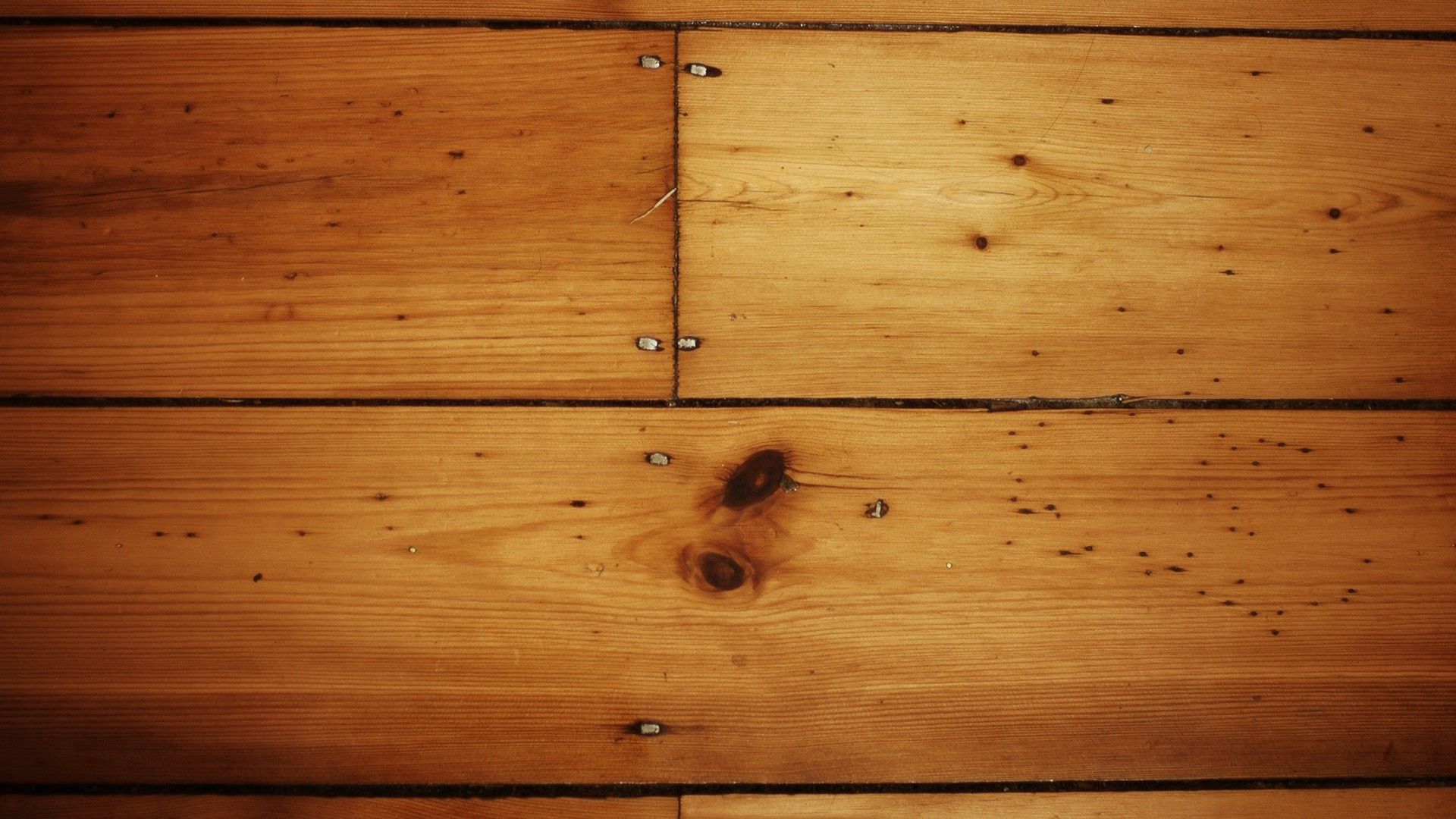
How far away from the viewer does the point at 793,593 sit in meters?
0.65

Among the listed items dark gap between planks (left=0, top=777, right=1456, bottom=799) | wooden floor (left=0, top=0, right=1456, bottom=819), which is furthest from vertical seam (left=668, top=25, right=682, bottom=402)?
dark gap between planks (left=0, top=777, right=1456, bottom=799)

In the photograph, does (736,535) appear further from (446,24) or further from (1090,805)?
(446,24)

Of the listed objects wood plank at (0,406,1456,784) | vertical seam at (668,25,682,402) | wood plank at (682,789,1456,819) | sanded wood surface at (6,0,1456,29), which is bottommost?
wood plank at (682,789,1456,819)

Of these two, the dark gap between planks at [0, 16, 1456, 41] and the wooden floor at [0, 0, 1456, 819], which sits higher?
the dark gap between planks at [0, 16, 1456, 41]

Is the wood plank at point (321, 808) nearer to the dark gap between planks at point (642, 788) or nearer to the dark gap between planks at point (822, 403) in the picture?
the dark gap between planks at point (642, 788)

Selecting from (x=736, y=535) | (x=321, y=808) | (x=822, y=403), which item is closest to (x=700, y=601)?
(x=736, y=535)

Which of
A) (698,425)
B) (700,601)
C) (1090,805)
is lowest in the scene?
(1090,805)

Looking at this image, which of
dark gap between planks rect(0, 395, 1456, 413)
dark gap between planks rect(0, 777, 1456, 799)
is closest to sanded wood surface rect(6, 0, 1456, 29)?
dark gap between planks rect(0, 395, 1456, 413)

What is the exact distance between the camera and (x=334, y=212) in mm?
661

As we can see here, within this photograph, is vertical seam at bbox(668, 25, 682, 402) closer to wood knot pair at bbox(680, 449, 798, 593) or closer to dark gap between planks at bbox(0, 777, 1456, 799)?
wood knot pair at bbox(680, 449, 798, 593)

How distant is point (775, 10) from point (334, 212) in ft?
1.32

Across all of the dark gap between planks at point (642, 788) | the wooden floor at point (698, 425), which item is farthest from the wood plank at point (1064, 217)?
the dark gap between planks at point (642, 788)

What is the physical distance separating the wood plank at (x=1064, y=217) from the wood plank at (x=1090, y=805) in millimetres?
320

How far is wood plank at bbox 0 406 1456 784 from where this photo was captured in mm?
634
